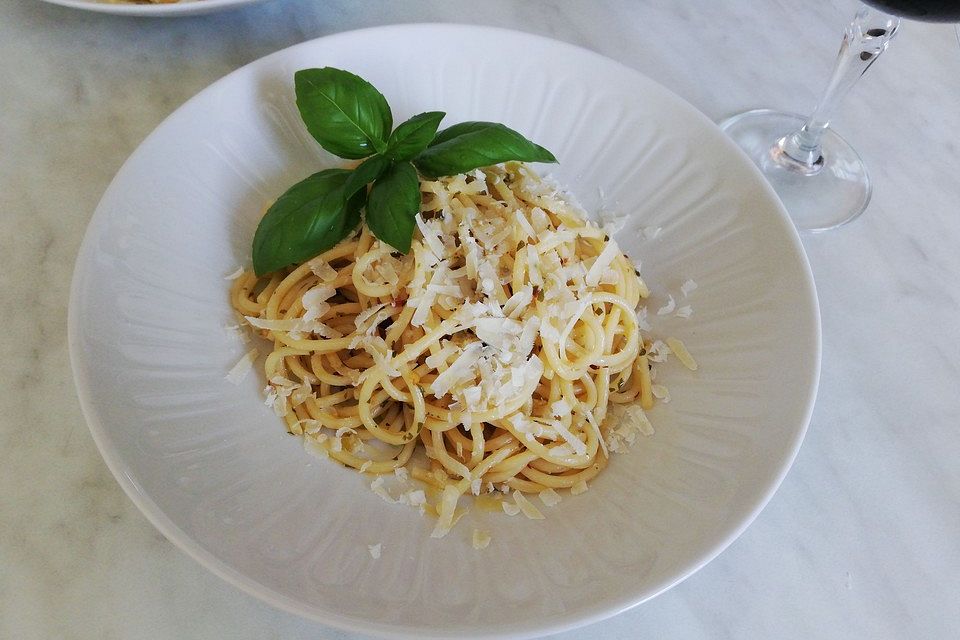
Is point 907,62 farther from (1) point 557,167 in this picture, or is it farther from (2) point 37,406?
(2) point 37,406

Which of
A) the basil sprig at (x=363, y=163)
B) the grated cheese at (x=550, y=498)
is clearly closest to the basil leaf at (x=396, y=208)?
the basil sprig at (x=363, y=163)

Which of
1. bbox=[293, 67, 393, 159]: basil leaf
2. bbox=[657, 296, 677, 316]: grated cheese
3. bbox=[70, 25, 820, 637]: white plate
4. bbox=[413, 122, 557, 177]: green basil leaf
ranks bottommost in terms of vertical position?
bbox=[657, 296, 677, 316]: grated cheese

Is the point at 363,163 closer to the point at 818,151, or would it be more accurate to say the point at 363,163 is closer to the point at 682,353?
the point at 682,353

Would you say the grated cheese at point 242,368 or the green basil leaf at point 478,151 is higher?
the green basil leaf at point 478,151

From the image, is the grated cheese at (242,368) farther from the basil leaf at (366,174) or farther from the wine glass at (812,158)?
the wine glass at (812,158)

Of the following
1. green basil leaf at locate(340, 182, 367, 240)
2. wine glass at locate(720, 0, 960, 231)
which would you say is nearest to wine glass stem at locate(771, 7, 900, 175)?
wine glass at locate(720, 0, 960, 231)

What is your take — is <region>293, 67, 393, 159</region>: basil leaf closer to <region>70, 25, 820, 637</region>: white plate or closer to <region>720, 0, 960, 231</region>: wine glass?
<region>70, 25, 820, 637</region>: white plate

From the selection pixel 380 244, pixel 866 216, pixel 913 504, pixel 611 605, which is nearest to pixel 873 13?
pixel 866 216
